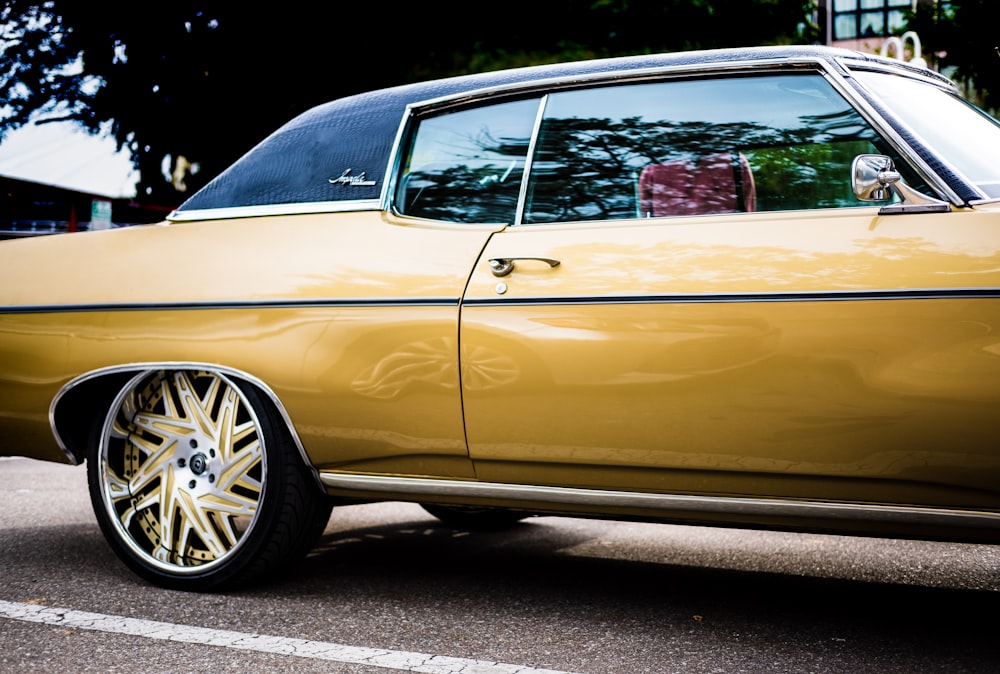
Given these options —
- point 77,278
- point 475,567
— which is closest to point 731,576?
point 475,567

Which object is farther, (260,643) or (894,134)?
(260,643)

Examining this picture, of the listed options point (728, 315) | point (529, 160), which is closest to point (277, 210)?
point (529, 160)

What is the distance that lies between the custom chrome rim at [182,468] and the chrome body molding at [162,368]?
39 millimetres

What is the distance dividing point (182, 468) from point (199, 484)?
0.09 meters

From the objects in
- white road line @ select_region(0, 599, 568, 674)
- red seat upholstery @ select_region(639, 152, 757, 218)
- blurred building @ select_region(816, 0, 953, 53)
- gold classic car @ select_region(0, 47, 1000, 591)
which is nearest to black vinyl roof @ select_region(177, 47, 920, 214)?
gold classic car @ select_region(0, 47, 1000, 591)

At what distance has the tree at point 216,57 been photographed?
14.2 metres

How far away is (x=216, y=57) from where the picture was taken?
14.4 m

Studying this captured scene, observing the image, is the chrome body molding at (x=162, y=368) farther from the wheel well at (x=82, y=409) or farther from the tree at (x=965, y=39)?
the tree at (x=965, y=39)

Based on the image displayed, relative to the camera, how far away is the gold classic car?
116 inches

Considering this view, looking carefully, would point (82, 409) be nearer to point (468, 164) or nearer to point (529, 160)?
point (468, 164)

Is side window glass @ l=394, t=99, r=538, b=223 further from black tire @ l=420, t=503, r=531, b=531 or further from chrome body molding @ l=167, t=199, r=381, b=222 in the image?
black tire @ l=420, t=503, r=531, b=531

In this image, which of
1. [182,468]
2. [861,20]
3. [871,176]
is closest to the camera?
[871,176]

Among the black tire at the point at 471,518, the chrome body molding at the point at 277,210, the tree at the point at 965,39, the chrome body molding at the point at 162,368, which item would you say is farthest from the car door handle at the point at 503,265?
the tree at the point at 965,39

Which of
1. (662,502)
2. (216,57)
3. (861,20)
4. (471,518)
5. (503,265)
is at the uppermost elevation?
(861,20)
